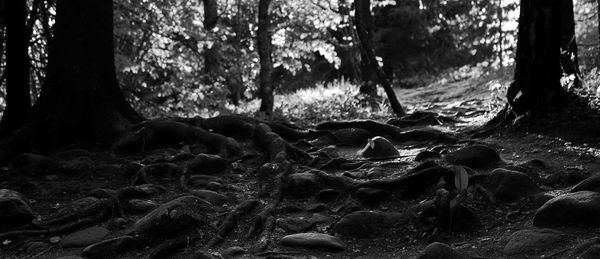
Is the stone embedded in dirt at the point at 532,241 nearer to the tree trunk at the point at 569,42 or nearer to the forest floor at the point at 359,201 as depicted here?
the forest floor at the point at 359,201

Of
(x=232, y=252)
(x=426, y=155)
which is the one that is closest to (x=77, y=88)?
(x=232, y=252)

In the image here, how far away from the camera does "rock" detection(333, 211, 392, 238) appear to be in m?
5.01

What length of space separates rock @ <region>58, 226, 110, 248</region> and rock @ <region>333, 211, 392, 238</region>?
2186 millimetres

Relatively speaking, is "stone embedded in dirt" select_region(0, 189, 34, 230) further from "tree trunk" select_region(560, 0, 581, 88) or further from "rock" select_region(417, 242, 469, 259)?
"tree trunk" select_region(560, 0, 581, 88)

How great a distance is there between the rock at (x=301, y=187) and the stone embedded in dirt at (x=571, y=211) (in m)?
2.31

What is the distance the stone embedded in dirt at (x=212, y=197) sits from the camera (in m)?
6.04

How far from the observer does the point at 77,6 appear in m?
8.31

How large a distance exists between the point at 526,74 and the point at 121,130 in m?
5.48

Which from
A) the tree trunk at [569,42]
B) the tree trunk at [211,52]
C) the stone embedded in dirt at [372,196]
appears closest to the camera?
the stone embedded in dirt at [372,196]

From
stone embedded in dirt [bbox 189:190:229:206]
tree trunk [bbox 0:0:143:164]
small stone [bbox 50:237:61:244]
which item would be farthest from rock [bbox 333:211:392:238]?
tree trunk [bbox 0:0:143:164]

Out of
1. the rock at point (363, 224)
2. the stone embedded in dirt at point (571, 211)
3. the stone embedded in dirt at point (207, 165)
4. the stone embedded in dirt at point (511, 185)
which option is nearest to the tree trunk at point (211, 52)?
the stone embedded in dirt at point (207, 165)

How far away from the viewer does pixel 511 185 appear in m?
5.22

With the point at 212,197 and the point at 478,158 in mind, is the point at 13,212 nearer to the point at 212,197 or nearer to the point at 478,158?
the point at 212,197

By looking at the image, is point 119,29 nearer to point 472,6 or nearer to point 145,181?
point 145,181
